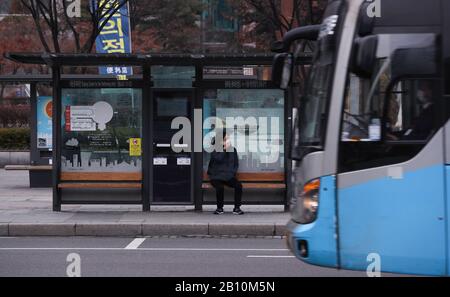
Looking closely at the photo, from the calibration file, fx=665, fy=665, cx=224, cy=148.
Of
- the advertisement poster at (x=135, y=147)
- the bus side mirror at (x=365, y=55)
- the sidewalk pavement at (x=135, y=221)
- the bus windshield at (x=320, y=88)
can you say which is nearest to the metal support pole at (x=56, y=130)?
the sidewalk pavement at (x=135, y=221)

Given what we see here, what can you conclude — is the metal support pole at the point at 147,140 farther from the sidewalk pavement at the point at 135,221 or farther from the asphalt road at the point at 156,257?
the asphalt road at the point at 156,257

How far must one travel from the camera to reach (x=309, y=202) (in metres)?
6.23

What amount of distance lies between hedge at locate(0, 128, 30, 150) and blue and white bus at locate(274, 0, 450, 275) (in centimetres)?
2455

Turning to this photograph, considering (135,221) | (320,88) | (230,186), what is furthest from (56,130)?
(320,88)

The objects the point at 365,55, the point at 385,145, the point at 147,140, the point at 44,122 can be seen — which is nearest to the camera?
the point at 365,55

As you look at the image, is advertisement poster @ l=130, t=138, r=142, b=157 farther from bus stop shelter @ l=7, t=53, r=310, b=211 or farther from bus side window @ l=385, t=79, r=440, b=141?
bus side window @ l=385, t=79, r=440, b=141

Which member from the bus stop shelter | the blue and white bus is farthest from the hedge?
the blue and white bus

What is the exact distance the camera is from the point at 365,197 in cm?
595

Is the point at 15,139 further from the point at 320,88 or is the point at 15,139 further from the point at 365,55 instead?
the point at 365,55

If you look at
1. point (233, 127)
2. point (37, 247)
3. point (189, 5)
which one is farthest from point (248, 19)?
point (37, 247)

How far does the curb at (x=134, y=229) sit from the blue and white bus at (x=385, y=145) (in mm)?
5948

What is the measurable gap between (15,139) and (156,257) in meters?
21.0

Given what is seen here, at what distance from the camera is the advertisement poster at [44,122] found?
19.8 metres
